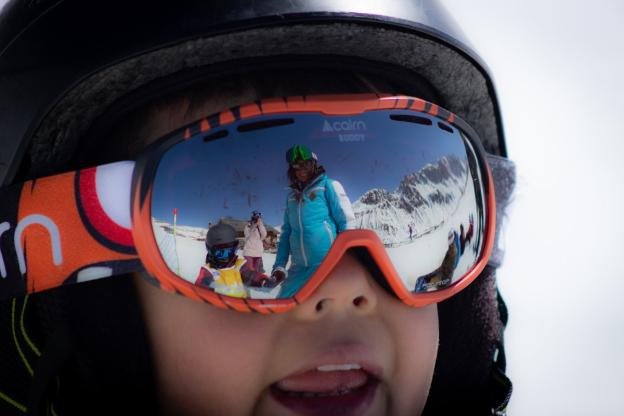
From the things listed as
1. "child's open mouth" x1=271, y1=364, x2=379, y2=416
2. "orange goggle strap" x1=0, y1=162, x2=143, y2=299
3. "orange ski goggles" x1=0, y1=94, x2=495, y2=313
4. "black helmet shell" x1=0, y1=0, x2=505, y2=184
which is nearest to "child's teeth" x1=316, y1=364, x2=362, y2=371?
"child's open mouth" x1=271, y1=364, x2=379, y2=416

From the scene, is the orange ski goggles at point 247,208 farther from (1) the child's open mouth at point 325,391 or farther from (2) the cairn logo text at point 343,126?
(1) the child's open mouth at point 325,391

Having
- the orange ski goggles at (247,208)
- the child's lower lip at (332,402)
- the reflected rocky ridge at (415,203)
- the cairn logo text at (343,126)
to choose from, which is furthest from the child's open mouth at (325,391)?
the cairn logo text at (343,126)

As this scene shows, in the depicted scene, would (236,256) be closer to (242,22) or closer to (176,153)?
(176,153)

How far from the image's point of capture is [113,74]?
138cm

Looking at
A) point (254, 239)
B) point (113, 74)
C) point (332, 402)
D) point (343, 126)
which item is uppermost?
point (113, 74)

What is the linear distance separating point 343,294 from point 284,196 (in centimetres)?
21

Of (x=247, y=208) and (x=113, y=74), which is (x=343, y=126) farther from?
(x=113, y=74)

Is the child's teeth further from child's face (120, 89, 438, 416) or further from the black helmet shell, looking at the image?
the black helmet shell

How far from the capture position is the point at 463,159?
1569 mm

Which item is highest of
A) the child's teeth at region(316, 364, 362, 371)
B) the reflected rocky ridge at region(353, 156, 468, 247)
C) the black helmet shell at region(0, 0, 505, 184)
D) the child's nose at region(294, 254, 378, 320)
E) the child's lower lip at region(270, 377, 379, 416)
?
the black helmet shell at region(0, 0, 505, 184)

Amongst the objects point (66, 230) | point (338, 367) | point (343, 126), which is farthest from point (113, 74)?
point (338, 367)

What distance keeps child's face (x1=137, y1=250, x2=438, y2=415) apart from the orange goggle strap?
116 mm

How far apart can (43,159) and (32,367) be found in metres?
0.41

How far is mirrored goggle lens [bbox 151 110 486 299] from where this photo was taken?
133 centimetres
